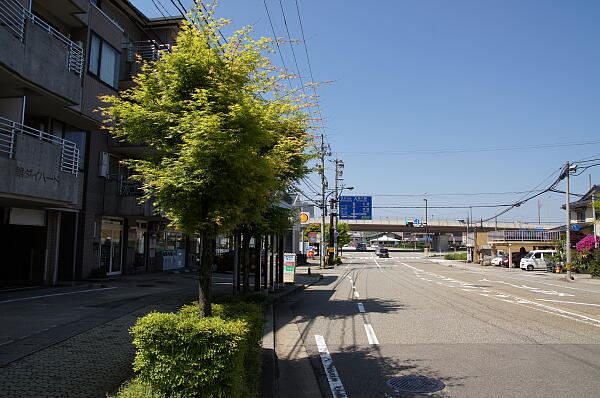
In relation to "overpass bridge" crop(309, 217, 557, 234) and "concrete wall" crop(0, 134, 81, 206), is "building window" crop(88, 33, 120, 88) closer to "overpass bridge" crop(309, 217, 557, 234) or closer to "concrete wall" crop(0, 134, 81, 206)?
"concrete wall" crop(0, 134, 81, 206)

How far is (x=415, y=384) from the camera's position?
630 centimetres

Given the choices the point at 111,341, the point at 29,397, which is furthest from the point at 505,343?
the point at 29,397

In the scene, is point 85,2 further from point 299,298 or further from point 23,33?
point 299,298

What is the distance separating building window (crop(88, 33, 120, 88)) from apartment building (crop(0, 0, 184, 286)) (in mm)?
41

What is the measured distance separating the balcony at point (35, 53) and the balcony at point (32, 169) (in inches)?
56.0

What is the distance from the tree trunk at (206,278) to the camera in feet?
20.1

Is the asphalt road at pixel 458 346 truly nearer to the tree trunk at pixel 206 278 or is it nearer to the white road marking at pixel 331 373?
the white road marking at pixel 331 373

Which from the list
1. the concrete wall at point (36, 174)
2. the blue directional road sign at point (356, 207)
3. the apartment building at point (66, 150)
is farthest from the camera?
the blue directional road sign at point (356, 207)

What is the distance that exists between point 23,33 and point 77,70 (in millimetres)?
3060

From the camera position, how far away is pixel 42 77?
39.2ft

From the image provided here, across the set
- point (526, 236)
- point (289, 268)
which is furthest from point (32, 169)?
point (526, 236)

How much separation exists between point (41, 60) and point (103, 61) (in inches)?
265

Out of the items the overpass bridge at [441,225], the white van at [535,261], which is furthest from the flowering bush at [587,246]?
the overpass bridge at [441,225]

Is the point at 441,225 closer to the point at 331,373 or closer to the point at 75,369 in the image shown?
the point at 331,373
